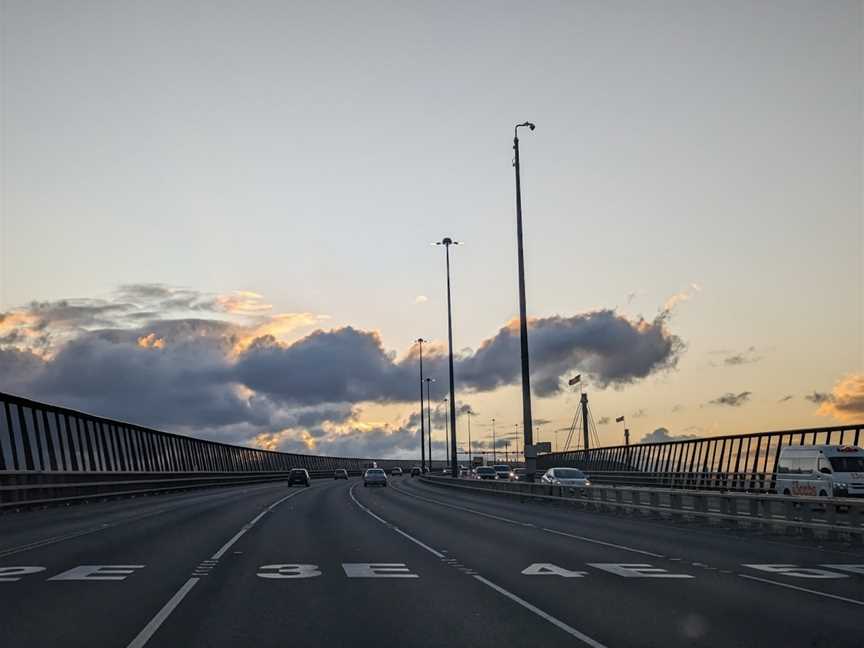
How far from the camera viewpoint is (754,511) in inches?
1103

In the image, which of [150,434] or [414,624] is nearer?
[414,624]

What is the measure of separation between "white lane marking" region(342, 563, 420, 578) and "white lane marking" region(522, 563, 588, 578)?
6.17 feet

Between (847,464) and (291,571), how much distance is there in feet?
86.9

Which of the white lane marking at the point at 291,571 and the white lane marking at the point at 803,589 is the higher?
the white lane marking at the point at 291,571

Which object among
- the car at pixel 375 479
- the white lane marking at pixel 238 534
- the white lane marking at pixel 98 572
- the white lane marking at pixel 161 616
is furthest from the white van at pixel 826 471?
the car at pixel 375 479

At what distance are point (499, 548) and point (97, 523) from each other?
13388mm

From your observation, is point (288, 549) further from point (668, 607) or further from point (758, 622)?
point (758, 622)

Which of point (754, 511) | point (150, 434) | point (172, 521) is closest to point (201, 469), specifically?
point (150, 434)

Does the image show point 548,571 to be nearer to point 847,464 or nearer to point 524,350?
point 847,464

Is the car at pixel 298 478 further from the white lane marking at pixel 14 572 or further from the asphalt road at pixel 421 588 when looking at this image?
the white lane marking at pixel 14 572

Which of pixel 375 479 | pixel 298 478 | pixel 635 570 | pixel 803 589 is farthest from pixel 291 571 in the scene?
pixel 298 478

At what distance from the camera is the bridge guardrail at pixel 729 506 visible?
78.0ft

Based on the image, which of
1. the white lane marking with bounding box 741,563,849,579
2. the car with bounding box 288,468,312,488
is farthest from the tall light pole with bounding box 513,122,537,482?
the car with bounding box 288,468,312,488

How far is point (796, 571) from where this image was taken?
1745cm
